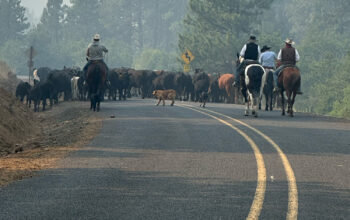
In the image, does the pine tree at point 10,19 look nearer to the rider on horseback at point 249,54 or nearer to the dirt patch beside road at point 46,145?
the dirt patch beside road at point 46,145

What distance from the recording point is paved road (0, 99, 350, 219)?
9234mm

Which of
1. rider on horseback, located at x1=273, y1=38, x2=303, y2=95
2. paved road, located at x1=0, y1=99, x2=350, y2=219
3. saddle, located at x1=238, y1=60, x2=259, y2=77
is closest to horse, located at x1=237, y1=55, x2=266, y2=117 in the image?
saddle, located at x1=238, y1=60, x2=259, y2=77

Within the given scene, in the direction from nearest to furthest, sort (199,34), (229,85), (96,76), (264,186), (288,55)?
(264,186) → (288,55) → (96,76) → (229,85) → (199,34)

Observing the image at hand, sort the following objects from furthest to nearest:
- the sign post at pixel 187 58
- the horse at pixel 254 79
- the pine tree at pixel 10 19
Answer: the pine tree at pixel 10 19
the sign post at pixel 187 58
the horse at pixel 254 79

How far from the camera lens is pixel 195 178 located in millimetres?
11539

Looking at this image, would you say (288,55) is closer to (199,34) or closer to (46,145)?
(46,145)

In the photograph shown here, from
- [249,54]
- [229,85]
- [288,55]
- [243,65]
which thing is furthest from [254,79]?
[229,85]

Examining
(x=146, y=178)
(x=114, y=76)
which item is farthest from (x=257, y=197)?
(x=114, y=76)

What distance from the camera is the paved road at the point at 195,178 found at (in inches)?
364

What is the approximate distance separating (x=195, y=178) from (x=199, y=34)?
2632 inches

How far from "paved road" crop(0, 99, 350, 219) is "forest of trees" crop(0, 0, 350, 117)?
43007 millimetres

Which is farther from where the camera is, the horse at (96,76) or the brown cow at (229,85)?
the brown cow at (229,85)

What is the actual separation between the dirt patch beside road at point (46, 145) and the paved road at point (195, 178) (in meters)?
0.43

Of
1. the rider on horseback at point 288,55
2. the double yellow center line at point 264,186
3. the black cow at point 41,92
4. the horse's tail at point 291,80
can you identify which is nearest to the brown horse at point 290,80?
the horse's tail at point 291,80
